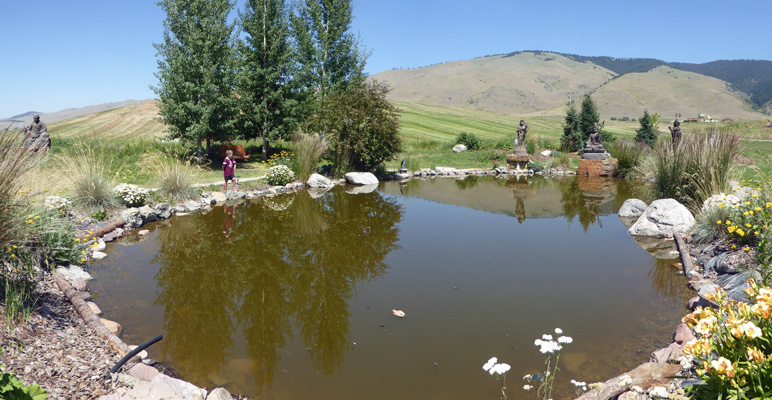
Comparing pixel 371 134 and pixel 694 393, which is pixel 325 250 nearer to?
pixel 694 393

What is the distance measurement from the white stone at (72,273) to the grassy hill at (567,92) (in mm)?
93050

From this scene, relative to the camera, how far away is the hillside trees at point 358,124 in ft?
59.4

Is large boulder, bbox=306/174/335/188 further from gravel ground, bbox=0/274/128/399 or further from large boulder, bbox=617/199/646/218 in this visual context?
gravel ground, bbox=0/274/128/399

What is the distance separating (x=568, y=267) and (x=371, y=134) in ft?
39.4

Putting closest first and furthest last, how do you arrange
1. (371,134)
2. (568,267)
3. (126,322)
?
(126,322)
(568,267)
(371,134)

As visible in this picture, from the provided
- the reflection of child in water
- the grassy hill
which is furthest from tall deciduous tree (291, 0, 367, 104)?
the grassy hill

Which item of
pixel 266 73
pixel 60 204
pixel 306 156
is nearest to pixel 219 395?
pixel 60 204

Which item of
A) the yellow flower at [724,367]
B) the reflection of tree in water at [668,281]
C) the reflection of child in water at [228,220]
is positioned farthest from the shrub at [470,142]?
the yellow flower at [724,367]

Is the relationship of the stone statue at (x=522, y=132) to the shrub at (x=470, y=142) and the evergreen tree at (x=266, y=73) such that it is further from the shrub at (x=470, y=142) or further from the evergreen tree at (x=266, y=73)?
the evergreen tree at (x=266, y=73)

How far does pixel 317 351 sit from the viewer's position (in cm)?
472

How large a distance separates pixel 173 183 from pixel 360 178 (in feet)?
23.7

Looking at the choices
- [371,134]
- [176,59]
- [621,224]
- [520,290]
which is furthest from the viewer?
[371,134]

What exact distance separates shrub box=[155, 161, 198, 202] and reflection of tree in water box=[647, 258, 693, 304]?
1139 cm

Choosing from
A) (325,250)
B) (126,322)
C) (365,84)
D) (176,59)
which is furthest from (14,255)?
(365,84)
